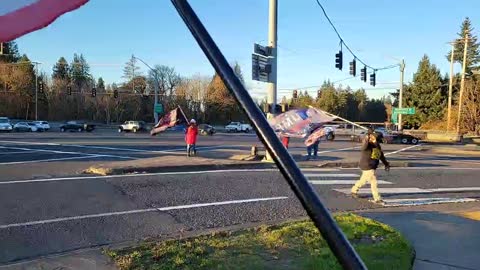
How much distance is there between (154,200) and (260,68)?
941 centimetres

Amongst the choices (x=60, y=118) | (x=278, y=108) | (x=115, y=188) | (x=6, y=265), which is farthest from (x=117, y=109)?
(x=6, y=265)

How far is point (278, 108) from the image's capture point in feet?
66.1

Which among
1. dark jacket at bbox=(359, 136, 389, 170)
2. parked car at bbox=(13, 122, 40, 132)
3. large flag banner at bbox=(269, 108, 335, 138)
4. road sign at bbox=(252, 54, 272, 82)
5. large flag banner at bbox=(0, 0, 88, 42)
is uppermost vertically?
road sign at bbox=(252, 54, 272, 82)

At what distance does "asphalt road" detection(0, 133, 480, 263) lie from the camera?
25.1 ft

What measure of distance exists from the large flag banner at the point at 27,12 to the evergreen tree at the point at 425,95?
85.8 m

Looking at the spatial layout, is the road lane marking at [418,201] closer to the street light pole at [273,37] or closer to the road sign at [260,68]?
the road sign at [260,68]

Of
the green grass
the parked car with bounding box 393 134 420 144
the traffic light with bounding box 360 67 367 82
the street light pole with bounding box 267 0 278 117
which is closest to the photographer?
the green grass

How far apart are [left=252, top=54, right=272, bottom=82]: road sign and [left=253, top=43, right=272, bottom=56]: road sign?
0.19 meters

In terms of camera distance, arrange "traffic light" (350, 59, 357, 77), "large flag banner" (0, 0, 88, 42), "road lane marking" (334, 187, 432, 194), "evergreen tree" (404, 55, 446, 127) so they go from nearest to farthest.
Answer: "large flag banner" (0, 0, 88, 42) < "road lane marking" (334, 187, 432, 194) < "traffic light" (350, 59, 357, 77) < "evergreen tree" (404, 55, 446, 127)

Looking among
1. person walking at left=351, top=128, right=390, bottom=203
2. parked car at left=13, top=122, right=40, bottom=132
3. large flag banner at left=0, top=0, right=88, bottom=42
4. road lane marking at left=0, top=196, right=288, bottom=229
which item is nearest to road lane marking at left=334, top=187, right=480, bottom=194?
person walking at left=351, top=128, right=390, bottom=203

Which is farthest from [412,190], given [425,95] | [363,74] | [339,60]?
[425,95]

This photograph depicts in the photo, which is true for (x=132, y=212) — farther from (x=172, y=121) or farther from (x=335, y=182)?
(x=172, y=121)

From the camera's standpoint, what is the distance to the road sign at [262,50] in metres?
18.2

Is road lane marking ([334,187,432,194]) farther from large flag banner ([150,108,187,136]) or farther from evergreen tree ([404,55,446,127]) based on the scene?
evergreen tree ([404,55,446,127])
